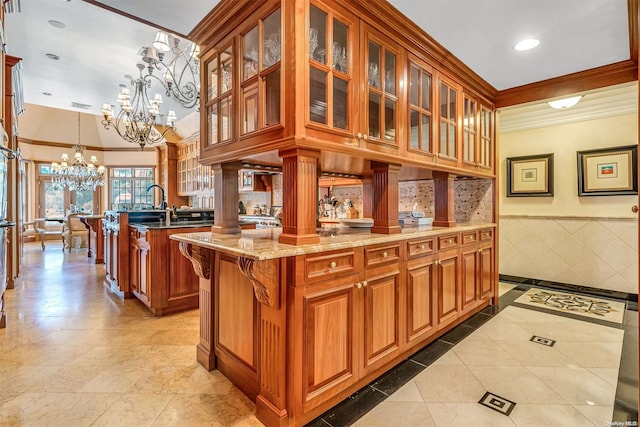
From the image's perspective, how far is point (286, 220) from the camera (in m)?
1.58

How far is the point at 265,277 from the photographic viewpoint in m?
1.44

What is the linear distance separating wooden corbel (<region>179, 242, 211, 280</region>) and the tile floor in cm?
71

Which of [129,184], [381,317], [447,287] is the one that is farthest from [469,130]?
[129,184]

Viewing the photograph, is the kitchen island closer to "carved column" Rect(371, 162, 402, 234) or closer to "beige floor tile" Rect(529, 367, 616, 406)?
"carved column" Rect(371, 162, 402, 234)

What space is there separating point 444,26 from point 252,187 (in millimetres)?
4705

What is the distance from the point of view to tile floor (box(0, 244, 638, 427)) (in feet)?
5.39

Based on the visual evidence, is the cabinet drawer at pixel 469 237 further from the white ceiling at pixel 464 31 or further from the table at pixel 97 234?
the table at pixel 97 234

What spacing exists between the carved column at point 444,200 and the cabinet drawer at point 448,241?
15cm

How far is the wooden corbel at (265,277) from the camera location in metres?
1.43

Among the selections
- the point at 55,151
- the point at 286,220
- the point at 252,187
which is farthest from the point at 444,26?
the point at 55,151

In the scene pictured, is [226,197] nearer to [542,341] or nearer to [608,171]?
[542,341]

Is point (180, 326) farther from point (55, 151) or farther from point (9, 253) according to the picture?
point (55, 151)

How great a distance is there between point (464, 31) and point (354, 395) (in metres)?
2.56

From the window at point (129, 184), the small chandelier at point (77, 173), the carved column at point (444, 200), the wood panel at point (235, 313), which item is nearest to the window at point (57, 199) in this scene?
the window at point (129, 184)
